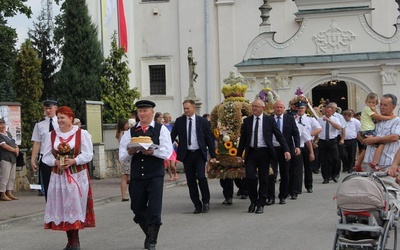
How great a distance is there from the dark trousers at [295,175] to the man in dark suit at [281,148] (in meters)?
0.18

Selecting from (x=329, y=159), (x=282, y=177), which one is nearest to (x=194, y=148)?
(x=282, y=177)

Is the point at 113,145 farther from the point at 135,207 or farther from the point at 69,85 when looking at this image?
the point at 135,207

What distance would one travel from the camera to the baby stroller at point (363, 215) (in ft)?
27.4

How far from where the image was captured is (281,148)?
15781 mm

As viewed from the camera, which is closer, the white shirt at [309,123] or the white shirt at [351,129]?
the white shirt at [309,123]

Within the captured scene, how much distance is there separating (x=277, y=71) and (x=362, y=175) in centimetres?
2365

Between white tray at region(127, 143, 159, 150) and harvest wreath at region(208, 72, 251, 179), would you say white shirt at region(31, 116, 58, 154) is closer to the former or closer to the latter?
harvest wreath at region(208, 72, 251, 179)

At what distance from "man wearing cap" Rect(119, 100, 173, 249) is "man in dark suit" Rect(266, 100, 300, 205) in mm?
5186

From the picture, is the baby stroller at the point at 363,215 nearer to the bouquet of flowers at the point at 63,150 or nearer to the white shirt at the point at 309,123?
the bouquet of flowers at the point at 63,150

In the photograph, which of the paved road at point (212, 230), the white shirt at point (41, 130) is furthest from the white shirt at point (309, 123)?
the white shirt at point (41, 130)

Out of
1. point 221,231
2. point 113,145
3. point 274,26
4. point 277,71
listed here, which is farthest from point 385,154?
point 274,26

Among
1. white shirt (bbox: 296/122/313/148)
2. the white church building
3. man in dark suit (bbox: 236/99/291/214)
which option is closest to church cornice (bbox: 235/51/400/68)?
the white church building

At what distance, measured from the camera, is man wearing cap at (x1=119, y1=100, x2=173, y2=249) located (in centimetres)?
1058

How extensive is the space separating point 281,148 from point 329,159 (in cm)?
515
